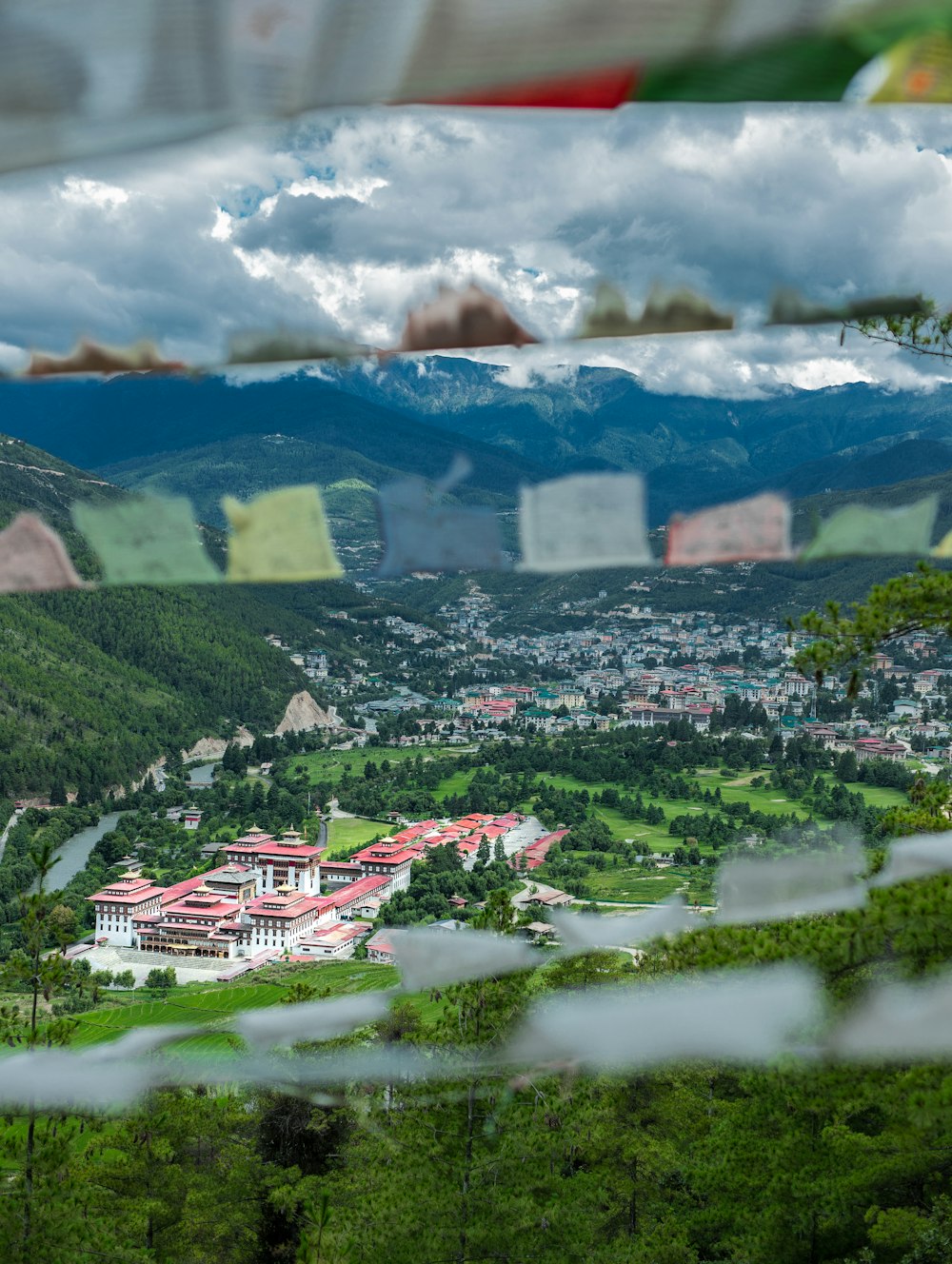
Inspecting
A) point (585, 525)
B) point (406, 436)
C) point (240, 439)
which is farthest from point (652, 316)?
point (406, 436)

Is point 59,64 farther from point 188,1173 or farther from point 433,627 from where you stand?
point 433,627

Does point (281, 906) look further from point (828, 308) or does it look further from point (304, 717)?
point (828, 308)

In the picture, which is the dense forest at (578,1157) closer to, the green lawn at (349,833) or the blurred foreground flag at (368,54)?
the blurred foreground flag at (368,54)

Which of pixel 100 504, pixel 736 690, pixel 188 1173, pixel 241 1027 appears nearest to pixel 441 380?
pixel 100 504

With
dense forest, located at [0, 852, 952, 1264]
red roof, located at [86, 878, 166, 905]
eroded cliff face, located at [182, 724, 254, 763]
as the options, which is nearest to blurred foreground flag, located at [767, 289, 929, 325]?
dense forest, located at [0, 852, 952, 1264]

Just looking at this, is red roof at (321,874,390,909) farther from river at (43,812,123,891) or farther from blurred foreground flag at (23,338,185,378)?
blurred foreground flag at (23,338,185,378)

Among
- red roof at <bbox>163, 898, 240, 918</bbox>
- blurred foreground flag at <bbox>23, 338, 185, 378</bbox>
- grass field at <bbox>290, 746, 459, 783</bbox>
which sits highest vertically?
blurred foreground flag at <bbox>23, 338, 185, 378</bbox>
